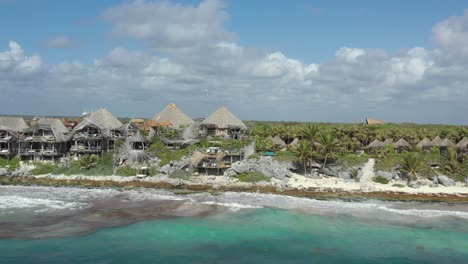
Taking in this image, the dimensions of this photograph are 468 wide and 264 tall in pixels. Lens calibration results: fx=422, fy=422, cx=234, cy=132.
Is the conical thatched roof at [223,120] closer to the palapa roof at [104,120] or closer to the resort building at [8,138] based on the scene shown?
the palapa roof at [104,120]

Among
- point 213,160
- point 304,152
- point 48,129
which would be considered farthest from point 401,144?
point 48,129

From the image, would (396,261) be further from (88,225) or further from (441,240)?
(88,225)

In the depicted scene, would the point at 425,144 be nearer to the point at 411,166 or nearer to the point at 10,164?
the point at 411,166

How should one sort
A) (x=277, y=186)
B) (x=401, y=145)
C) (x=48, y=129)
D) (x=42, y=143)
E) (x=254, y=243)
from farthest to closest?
(x=401, y=145), (x=48, y=129), (x=42, y=143), (x=277, y=186), (x=254, y=243)

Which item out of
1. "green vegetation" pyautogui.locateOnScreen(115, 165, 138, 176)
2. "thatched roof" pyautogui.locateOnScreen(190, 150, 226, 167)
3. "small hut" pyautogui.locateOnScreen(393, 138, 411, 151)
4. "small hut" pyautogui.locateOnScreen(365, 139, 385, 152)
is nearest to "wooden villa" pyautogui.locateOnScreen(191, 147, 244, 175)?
"thatched roof" pyautogui.locateOnScreen(190, 150, 226, 167)

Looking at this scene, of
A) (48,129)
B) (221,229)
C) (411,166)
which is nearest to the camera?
(221,229)

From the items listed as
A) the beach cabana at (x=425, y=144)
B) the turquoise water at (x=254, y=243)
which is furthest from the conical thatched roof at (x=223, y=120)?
the turquoise water at (x=254, y=243)
